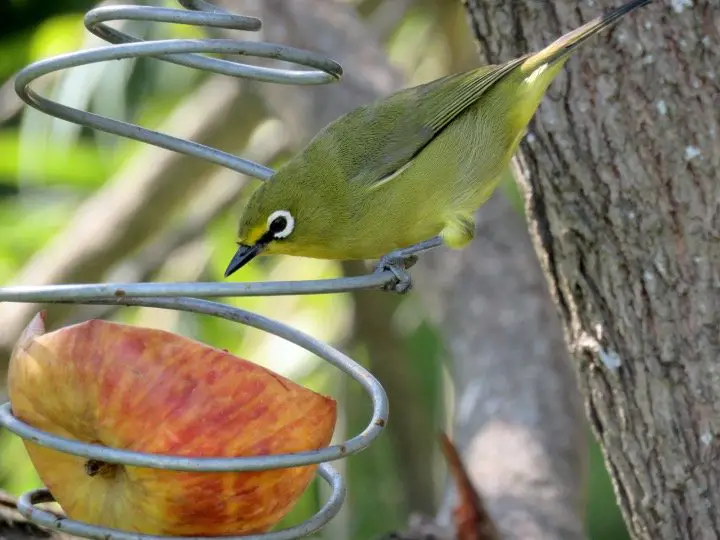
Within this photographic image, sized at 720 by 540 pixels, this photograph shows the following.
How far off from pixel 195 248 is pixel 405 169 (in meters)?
3.24

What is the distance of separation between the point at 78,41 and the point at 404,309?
237 centimetres

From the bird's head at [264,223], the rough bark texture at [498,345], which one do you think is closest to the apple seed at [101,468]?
the bird's head at [264,223]

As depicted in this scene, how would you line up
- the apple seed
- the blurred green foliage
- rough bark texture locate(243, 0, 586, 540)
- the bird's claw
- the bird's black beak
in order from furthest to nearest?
the blurred green foliage, rough bark texture locate(243, 0, 586, 540), the bird's black beak, the bird's claw, the apple seed

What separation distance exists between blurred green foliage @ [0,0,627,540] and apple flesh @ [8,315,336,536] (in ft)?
9.44

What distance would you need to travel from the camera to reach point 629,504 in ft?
9.59

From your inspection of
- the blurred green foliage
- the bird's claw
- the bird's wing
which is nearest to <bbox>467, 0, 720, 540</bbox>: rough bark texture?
the bird's wing

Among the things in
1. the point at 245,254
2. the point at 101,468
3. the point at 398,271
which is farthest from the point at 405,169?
the point at 101,468

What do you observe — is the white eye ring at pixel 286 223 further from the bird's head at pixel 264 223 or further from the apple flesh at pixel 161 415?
the apple flesh at pixel 161 415

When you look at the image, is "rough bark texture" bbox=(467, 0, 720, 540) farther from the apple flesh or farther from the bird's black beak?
the apple flesh

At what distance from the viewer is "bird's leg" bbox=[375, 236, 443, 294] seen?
221cm

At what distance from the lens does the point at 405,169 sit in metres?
2.91

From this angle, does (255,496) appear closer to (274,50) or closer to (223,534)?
(223,534)

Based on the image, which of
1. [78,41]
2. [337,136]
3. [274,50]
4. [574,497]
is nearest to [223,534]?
[274,50]

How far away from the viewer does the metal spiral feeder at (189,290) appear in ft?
5.55
